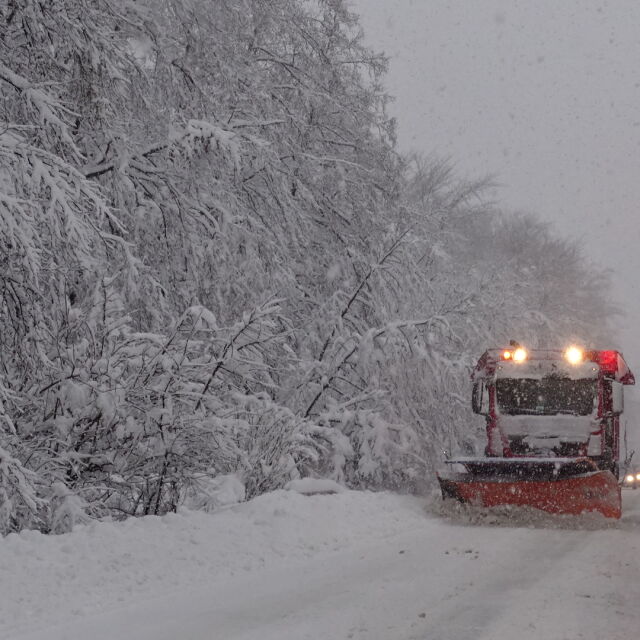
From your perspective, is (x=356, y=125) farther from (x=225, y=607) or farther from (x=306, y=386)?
(x=225, y=607)

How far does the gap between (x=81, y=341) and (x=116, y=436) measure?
92 centimetres

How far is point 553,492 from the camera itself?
36.1 ft

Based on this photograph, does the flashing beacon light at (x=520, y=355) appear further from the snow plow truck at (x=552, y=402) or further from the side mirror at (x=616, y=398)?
the side mirror at (x=616, y=398)

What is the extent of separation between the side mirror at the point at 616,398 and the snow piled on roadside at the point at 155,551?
4898mm

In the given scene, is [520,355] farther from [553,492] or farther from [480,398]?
[553,492]

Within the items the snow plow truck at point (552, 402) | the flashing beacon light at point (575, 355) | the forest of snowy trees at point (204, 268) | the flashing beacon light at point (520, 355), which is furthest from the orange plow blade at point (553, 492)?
the flashing beacon light at point (520, 355)

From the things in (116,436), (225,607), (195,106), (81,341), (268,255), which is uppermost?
(195,106)

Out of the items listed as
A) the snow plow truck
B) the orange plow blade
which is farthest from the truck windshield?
the orange plow blade

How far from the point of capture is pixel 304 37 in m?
13.7

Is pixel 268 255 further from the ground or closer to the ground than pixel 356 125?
closer to the ground

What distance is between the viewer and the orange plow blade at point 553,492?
10.9m

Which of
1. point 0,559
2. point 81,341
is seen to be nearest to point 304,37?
point 81,341

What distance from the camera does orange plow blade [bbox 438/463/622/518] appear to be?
35.7 feet

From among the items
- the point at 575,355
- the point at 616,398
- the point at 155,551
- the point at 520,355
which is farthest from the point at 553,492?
the point at 155,551
